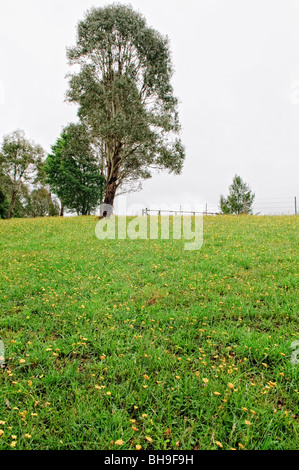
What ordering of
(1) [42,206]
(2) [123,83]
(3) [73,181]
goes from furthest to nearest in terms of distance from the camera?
(1) [42,206], (3) [73,181], (2) [123,83]

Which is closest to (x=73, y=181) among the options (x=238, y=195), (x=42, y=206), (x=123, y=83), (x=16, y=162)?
(x=16, y=162)

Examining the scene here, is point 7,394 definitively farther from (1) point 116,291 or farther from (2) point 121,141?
(2) point 121,141

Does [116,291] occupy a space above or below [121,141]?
below

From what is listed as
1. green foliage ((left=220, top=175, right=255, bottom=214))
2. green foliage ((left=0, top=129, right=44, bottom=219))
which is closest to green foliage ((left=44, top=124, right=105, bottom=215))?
green foliage ((left=0, top=129, right=44, bottom=219))

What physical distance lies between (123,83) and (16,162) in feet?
73.9

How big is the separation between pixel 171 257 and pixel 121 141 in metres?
13.7

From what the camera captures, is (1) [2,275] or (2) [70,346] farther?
(1) [2,275]

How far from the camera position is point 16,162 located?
31.1 m

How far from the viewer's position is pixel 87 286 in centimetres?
501

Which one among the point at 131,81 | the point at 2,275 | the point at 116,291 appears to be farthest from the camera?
the point at 131,81

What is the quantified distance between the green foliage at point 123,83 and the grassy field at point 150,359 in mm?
13385

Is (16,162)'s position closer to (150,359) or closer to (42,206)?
(42,206)
